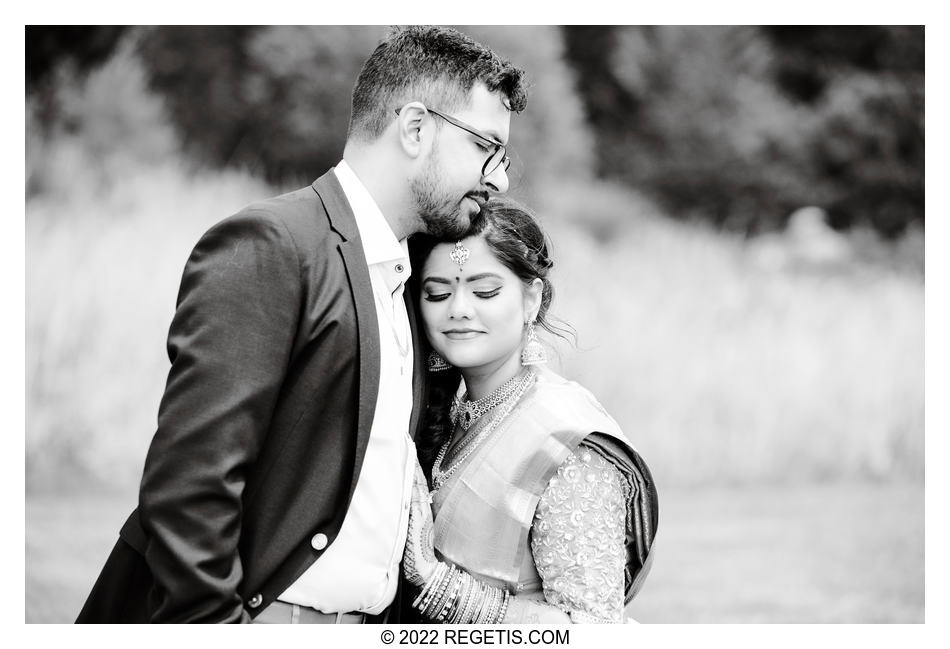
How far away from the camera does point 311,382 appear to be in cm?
194

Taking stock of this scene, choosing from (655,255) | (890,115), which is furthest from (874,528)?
(890,115)

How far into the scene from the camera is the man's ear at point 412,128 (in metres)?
2.27

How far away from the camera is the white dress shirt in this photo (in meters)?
2.03

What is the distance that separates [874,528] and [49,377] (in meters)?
5.56

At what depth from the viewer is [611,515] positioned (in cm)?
228

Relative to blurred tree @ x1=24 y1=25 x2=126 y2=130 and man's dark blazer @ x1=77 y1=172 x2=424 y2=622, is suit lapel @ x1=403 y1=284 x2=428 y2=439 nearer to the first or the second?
man's dark blazer @ x1=77 y1=172 x2=424 y2=622

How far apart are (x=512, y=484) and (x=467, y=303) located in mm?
496

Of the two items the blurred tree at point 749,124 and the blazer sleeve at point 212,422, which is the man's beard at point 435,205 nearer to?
the blazer sleeve at point 212,422

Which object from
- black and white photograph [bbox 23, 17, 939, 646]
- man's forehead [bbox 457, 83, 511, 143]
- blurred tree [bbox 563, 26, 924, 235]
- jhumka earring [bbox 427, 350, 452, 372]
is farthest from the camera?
blurred tree [bbox 563, 26, 924, 235]

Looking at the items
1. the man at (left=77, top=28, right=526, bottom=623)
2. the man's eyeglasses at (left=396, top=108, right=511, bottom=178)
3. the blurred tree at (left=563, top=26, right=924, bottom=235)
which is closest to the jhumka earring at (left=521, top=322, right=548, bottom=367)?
the man at (left=77, top=28, right=526, bottom=623)

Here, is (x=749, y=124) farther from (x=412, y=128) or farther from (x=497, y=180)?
(x=412, y=128)

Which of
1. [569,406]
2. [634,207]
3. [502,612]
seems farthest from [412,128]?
[634,207]

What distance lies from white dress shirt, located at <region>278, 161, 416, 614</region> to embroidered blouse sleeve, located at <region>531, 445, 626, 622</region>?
0.37 metres
